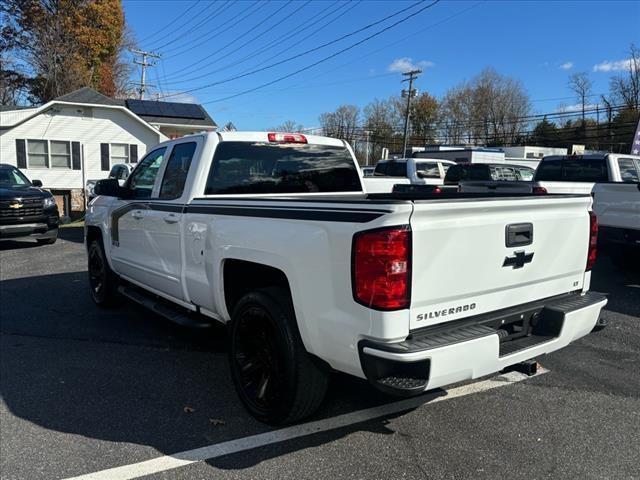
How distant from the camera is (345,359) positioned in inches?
113

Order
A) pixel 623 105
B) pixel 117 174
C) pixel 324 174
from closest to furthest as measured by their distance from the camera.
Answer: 1. pixel 324 174
2. pixel 117 174
3. pixel 623 105

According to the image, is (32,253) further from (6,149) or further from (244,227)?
(6,149)

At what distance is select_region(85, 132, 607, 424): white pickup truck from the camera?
268 centimetres

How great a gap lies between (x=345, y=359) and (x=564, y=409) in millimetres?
1985

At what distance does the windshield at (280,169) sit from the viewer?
4.54m

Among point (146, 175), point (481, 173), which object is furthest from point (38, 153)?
point (146, 175)

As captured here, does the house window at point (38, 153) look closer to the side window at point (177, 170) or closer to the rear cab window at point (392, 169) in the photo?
the rear cab window at point (392, 169)

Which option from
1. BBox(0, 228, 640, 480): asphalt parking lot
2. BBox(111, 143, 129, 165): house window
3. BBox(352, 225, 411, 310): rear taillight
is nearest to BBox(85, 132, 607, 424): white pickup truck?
BBox(352, 225, 411, 310): rear taillight

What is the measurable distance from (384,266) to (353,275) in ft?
0.57

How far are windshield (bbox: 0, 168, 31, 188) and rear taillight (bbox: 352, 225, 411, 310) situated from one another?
43.0ft

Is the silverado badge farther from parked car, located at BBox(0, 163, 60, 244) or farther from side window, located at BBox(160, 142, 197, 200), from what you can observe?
parked car, located at BBox(0, 163, 60, 244)

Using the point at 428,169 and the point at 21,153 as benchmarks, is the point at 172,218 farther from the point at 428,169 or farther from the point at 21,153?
the point at 21,153

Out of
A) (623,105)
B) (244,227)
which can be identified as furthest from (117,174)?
(623,105)

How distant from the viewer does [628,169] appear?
10.2 m
